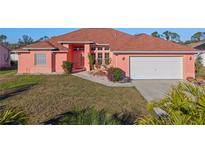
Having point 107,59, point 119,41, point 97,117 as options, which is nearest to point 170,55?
point 107,59

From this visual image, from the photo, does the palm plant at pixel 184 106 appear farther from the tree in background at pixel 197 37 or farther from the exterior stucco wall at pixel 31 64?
the tree in background at pixel 197 37

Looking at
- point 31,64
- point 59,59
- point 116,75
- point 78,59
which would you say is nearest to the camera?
point 116,75

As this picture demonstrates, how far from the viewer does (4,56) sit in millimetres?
36188

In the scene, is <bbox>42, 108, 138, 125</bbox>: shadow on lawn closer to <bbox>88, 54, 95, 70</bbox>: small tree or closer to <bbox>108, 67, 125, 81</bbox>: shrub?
<bbox>108, 67, 125, 81</bbox>: shrub

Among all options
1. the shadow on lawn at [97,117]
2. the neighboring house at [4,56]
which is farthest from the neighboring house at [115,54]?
the shadow on lawn at [97,117]

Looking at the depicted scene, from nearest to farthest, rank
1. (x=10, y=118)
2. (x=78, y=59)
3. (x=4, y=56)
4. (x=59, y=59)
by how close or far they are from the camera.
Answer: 1. (x=10, y=118)
2. (x=59, y=59)
3. (x=78, y=59)
4. (x=4, y=56)

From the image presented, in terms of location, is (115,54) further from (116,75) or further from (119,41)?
(119,41)

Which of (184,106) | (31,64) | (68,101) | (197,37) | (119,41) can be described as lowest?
(68,101)

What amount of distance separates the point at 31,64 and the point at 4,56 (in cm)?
1329

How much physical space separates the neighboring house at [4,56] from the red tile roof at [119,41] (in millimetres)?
11387

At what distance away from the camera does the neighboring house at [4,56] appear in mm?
35044
